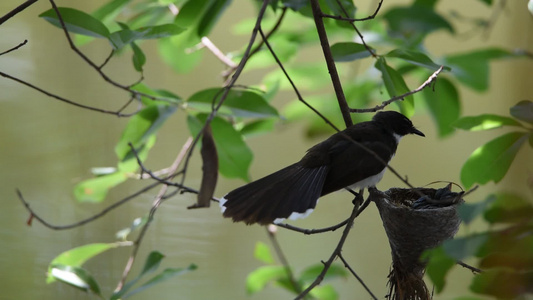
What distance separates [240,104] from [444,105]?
0.58m

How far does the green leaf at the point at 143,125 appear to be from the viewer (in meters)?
1.33

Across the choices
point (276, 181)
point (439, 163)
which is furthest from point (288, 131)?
point (276, 181)

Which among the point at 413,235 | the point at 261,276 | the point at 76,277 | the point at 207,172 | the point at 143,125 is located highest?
the point at 207,172

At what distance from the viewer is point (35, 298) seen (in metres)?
2.34

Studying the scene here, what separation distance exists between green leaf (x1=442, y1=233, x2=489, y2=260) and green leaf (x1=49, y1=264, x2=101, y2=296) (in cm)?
90

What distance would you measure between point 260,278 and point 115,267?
2.96 ft

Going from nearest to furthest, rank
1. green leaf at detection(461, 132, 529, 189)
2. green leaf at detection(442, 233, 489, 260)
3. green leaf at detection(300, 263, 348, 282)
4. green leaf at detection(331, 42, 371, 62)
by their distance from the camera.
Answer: green leaf at detection(442, 233, 489, 260) → green leaf at detection(461, 132, 529, 189) → green leaf at detection(331, 42, 371, 62) → green leaf at detection(300, 263, 348, 282)

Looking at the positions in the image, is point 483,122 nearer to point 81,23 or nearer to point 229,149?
point 229,149

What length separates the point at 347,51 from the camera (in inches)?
47.9

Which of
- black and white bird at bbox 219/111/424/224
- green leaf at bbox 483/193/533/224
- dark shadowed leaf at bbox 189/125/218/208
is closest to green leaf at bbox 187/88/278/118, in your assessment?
black and white bird at bbox 219/111/424/224

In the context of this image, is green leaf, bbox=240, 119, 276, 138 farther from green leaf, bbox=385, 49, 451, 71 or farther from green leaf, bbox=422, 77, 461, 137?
green leaf, bbox=385, 49, 451, 71

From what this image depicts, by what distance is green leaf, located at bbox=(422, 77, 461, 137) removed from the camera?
1.54 metres

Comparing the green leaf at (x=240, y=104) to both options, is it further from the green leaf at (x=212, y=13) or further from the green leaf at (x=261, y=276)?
the green leaf at (x=261, y=276)

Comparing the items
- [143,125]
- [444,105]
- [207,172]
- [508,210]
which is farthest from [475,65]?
[508,210]
